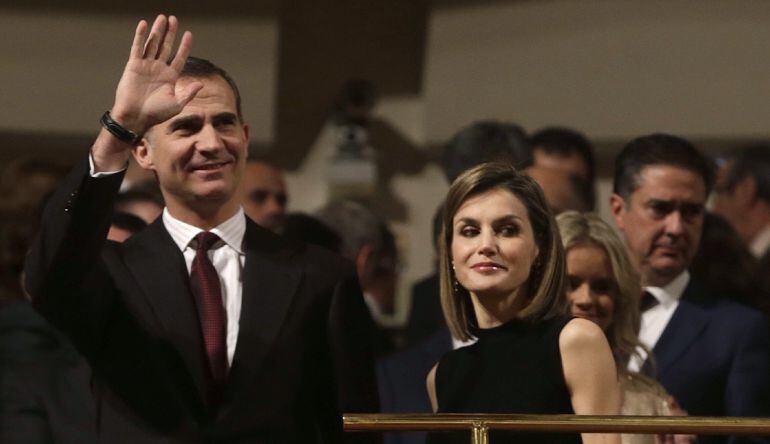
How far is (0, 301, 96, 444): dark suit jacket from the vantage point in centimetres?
390

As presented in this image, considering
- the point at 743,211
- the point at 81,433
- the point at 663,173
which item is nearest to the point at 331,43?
the point at 743,211

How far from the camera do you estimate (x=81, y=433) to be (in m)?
3.63

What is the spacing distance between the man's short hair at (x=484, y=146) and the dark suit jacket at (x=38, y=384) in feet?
4.43

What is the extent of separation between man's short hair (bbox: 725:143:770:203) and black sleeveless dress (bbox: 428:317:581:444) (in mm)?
3315

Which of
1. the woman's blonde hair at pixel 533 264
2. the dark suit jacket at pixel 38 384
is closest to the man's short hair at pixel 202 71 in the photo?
the woman's blonde hair at pixel 533 264

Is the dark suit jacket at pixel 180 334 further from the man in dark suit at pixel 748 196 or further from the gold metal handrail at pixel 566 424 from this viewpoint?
the man in dark suit at pixel 748 196

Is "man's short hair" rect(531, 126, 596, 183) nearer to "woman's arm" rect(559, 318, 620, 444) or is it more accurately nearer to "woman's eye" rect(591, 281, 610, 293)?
"woman's eye" rect(591, 281, 610, 293)

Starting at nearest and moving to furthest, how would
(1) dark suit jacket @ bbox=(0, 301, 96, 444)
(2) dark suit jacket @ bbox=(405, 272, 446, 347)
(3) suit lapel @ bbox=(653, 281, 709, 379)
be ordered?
(1) dark suit jacket @ bbox=(0, 301, 96, 444), (3) suit lapel @ bbox=(653, 281, 709, 379), (2) dark suit jacket @ bbox=(405, 272, 446, 347)

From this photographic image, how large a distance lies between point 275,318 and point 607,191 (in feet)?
15.9

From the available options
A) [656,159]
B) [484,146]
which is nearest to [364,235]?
[484,146]

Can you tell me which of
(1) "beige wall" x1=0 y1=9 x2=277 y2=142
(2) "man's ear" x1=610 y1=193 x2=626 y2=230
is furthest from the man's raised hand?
(1) "beige wall" x1=0 y1=9 x2=277 y2=142

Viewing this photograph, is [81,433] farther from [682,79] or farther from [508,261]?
[682,79]

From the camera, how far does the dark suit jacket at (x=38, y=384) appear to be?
3896mm

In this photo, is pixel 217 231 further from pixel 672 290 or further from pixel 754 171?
pixel 754 171
